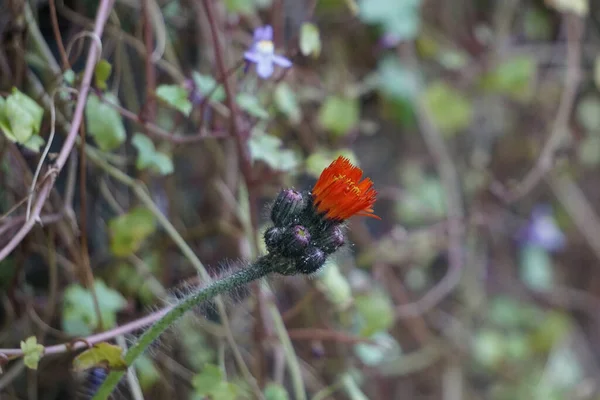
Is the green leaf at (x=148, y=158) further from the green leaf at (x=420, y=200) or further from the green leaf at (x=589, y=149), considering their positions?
the green leaf at (x=589, y=149)

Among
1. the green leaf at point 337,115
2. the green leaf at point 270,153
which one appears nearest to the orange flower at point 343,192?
the green leaf at point 270,153

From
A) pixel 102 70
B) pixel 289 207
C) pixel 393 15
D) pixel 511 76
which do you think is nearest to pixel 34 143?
pixel 102 70

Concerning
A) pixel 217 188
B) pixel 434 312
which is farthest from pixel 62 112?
pixel 434 312

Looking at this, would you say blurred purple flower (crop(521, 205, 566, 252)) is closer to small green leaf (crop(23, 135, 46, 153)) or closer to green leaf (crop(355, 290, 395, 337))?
green leaf (crop(355, 290, 395, 337))

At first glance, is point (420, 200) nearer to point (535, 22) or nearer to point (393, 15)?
point (393, 15)

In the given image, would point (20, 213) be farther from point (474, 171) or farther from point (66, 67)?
point (474, 171)
